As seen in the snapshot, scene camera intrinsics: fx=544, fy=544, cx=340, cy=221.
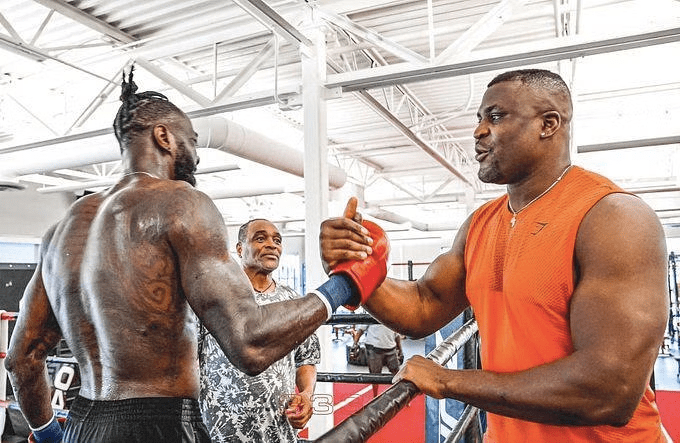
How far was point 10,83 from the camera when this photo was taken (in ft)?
21.2

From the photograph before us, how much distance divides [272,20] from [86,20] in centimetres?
195

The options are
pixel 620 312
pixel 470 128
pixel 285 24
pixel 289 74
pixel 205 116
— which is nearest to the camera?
pixel 620 312

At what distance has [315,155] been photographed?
4.46 m

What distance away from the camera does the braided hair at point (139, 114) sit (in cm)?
181

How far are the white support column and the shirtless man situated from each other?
106 inches

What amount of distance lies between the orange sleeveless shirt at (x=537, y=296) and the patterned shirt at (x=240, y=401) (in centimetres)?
123

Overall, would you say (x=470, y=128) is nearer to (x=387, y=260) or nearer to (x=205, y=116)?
(x=205, y=116)

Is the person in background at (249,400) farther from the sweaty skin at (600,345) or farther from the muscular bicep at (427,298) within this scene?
the sweaty skin at (600,345)

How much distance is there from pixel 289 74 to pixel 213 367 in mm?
4439

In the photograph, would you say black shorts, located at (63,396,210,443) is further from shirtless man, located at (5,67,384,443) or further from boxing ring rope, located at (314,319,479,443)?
boxing ring rope, located at (314,319,479,443)

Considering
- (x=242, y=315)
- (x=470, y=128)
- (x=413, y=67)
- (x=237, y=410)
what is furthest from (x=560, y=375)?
(x=470, y=128)

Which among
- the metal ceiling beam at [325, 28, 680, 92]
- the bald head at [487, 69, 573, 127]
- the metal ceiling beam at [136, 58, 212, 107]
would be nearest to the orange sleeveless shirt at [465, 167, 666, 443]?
the bald head at [487, 69, 573, 127]

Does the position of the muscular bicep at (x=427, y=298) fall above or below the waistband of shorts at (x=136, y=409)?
above

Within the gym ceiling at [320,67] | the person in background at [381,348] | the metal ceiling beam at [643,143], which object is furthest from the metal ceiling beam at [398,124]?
the person in background at [381,348]
